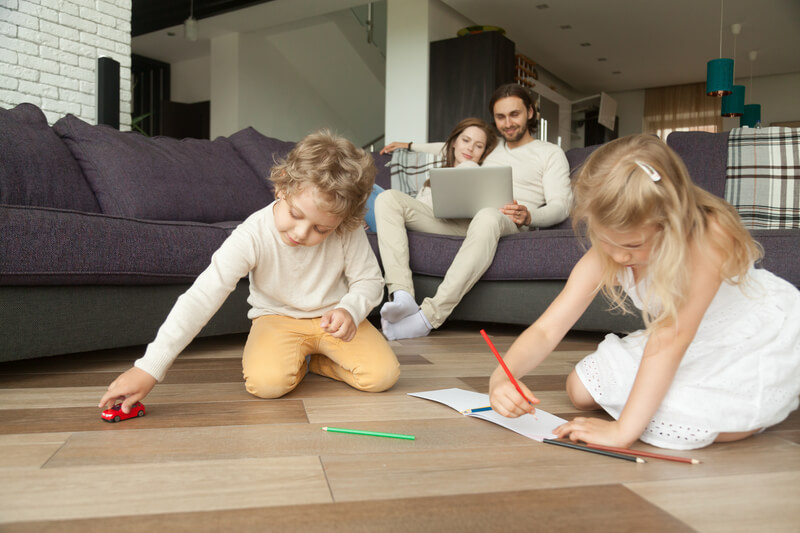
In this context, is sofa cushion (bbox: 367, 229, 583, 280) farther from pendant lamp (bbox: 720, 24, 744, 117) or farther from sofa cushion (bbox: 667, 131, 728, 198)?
pendant lamp (bbox: 720, 24, 744, 117)

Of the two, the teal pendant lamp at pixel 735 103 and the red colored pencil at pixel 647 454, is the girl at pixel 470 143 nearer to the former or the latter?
the red colored pencil at pixel 647 454

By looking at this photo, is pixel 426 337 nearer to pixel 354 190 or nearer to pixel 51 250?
pixel 354 190

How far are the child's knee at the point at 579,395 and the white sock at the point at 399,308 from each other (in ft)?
3.07

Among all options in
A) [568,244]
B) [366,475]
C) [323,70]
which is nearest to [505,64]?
[323,70]

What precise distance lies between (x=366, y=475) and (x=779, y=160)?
2.28 m

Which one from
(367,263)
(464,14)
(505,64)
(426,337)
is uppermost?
(464,14)

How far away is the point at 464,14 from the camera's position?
5.74 m

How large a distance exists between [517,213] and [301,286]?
118 centimetres

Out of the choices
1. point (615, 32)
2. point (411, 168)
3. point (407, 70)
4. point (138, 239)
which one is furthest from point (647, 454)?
point (615, 32)

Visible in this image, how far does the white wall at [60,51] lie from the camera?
11.1ft

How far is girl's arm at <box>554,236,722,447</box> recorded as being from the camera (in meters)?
0.91

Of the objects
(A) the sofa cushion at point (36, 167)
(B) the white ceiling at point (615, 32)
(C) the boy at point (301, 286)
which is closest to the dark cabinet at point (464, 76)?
(B) the white ceiling at point (615, 32)

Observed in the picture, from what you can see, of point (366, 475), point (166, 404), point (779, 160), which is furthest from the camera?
point (779, 160)

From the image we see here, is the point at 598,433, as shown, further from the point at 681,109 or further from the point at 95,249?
the point at 681,109
